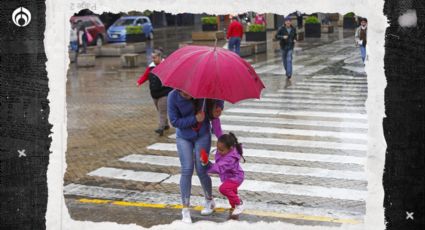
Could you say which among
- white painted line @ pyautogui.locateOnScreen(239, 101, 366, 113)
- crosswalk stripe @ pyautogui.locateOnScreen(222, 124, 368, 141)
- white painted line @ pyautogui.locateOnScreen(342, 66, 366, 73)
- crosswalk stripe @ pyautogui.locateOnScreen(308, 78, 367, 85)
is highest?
white painted line @ pyautogui.locateOnScreen(342, 66, 366, 73)

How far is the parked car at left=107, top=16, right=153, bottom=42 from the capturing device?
124 feet

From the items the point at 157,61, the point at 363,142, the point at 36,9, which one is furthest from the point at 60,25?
the point at 363,142

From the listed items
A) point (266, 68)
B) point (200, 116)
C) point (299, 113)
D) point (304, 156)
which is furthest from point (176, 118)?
point (266, 68)

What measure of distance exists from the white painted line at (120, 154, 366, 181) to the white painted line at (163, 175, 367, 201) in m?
0.60

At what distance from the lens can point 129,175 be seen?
9836mm

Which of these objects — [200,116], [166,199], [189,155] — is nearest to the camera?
[200,116]

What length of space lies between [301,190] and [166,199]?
1.86 m

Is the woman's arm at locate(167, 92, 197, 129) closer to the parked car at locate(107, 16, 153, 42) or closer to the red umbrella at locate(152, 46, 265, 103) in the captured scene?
the red umbrella at locate(152, 46, 265, 103)

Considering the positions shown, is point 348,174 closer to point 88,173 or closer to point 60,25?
point 88,173

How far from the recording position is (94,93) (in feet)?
60.5

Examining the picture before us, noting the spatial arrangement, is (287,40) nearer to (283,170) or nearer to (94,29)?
(283,170)

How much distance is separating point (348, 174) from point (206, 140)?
10.2ft

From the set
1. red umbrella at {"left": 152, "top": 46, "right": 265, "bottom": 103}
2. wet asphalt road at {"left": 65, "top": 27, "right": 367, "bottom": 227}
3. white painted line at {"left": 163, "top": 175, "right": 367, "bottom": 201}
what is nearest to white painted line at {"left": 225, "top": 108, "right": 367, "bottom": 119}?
wet asphalt road at {"left": 65, "top": 27, "right": 367, "bottom": 227}

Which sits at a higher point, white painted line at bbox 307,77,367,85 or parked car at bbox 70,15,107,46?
parked car at bbox 70,15,107,46
